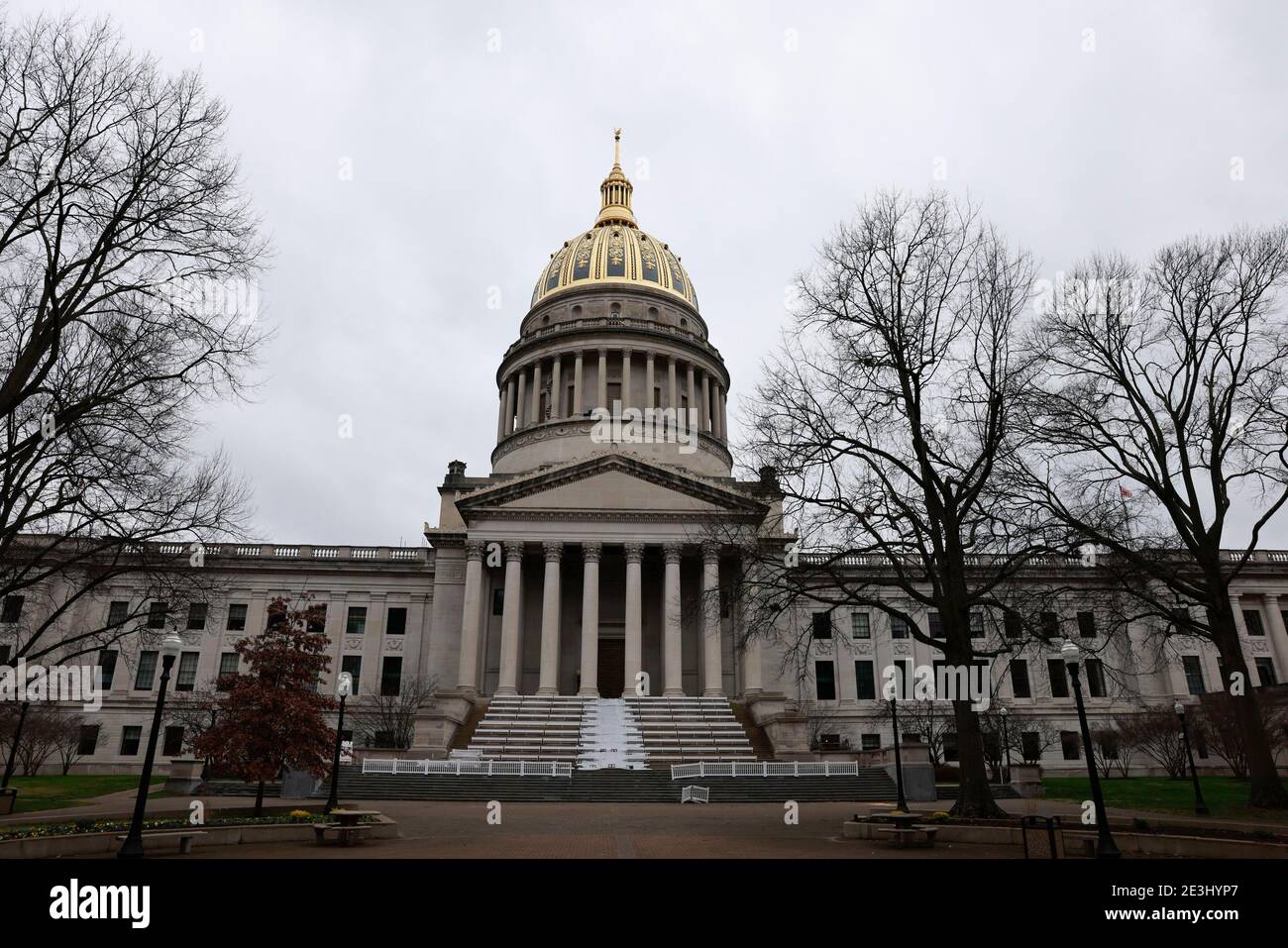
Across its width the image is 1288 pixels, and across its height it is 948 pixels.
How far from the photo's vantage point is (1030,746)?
5128 cm

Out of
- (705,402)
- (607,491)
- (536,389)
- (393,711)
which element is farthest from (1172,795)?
(536,389)

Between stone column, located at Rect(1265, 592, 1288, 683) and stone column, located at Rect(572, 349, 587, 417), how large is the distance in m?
49.9

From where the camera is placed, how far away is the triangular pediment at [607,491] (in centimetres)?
4628

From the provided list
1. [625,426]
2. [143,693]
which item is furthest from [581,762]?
[143,693]

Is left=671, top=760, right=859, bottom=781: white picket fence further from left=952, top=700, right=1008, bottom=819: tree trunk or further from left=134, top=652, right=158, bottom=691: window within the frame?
left=134, top=652, right=158, bottom=691: window

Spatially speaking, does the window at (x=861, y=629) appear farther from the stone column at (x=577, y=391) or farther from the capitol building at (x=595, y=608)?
the stone column at (x=577, y=391)

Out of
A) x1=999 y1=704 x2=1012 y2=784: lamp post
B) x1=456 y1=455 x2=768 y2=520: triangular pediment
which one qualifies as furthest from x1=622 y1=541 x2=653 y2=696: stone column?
x1=999 y1=704 x2=1012 y2=784: lamp post

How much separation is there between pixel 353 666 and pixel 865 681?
1361 inches

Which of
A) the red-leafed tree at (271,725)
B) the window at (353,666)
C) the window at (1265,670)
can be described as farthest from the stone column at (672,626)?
the window at (1265,670)

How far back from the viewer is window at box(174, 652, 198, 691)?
53.5 meters

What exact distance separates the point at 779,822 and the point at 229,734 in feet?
48.0

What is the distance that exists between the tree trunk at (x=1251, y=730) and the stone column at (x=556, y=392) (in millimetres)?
46403

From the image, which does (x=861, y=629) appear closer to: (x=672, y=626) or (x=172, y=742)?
(x=672, y=626)

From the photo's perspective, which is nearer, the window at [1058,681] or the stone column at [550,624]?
the stone column at [550,624]
